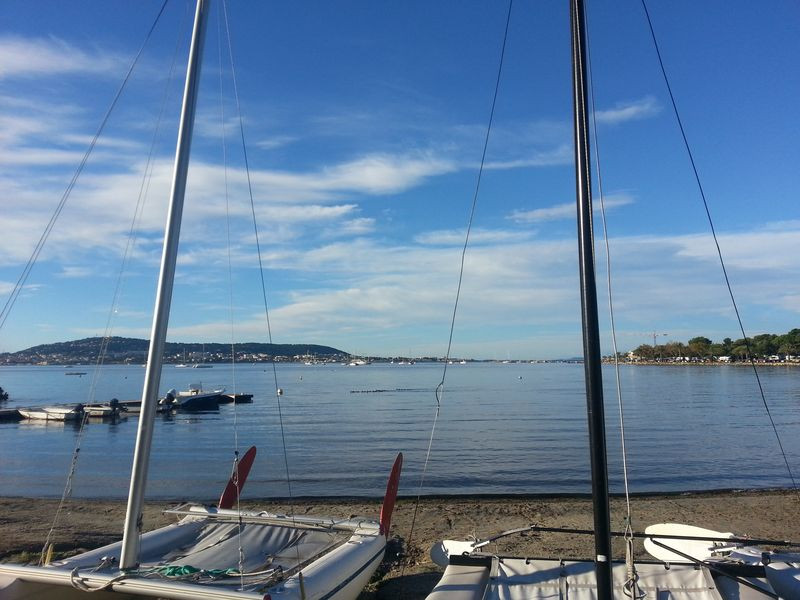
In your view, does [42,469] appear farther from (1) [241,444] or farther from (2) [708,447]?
(2) [708,447]

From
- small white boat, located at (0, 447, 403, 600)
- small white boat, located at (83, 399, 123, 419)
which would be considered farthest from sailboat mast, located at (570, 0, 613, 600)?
small white boat, located at (83, 399, 123, 419)

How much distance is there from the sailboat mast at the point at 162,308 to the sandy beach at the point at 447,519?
4.20 m

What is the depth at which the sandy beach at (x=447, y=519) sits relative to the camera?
36.8 ft

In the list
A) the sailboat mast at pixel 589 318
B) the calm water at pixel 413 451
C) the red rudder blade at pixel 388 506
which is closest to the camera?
the sailboat mast at pixel 589 318

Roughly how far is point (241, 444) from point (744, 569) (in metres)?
31.4

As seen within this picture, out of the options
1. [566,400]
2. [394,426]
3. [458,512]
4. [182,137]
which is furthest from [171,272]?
[566,400]

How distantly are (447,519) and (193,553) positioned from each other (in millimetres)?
7591

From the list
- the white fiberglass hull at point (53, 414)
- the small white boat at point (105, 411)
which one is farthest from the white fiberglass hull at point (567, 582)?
the small white boat at point (105, 411)

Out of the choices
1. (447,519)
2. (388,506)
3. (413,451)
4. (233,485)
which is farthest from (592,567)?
(413,451)

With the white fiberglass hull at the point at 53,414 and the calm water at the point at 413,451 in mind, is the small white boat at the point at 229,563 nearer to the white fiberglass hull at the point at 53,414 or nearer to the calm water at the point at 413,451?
the calm water at the point at 413,451

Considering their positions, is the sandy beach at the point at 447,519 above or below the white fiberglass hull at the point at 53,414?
below

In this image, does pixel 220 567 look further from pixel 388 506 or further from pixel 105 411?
pixel 105 411

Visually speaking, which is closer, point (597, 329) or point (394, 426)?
point (597, 329)

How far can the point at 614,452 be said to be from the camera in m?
31.5
